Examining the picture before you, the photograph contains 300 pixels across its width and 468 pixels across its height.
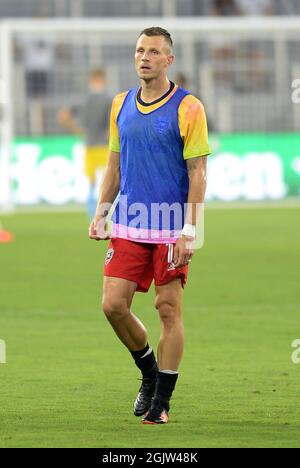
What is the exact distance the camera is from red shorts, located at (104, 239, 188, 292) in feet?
26.2

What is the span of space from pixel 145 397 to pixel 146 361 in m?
0.27

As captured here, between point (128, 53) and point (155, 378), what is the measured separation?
78.1 feet

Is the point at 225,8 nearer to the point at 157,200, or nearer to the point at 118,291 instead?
the point at 157,200

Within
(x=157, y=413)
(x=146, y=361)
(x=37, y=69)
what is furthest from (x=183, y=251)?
(x=37, y=69)

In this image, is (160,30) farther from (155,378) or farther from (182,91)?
(155,378)

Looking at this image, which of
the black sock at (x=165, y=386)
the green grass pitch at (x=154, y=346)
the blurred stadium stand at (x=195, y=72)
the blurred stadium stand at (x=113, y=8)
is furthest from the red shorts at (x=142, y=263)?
the blurred stadium stand at (x=113, y=8)

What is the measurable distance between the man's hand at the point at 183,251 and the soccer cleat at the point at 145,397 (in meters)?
0.86

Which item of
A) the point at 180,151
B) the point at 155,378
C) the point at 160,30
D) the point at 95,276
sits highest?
the point at 160,30

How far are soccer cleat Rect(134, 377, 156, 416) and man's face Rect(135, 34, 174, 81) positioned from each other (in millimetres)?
1922

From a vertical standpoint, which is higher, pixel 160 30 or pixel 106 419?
pixel 160 30

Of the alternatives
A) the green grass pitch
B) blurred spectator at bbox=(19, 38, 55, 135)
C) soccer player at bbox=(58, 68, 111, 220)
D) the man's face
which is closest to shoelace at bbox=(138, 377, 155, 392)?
the green grass pitch

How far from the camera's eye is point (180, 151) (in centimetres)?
798

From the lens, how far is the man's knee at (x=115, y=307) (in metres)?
8.01
